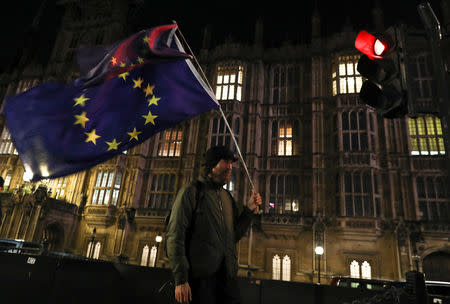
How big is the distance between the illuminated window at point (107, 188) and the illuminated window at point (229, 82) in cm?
1082

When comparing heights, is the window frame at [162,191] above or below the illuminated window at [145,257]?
above

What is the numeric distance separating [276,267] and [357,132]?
35.4 feet

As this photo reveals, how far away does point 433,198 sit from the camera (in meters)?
19.4

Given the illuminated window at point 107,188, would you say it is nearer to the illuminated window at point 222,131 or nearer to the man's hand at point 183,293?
the illuminated window at point 222,131

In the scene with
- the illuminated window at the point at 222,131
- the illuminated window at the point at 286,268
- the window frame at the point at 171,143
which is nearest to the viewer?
the illuminated window at the point at 286,268

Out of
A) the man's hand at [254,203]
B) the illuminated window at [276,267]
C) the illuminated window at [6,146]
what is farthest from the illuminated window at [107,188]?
the man's hand at [254,203]

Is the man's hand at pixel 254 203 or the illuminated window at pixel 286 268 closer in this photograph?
the man's hand at pixel 254 203

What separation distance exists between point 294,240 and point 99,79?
17.7 m

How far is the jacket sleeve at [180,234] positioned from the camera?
2.58 m

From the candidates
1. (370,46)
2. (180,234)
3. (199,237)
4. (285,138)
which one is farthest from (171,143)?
(180,234)

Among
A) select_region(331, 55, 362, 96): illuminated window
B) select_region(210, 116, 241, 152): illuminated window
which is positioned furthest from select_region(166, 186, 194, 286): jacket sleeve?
select_region(331, 55, 362, 96): illuminated window

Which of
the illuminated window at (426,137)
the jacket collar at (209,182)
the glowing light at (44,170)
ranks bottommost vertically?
the jacket collar at (209,182)

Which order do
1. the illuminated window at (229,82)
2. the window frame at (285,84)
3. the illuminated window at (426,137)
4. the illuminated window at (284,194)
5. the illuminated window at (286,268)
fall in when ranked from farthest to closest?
the illuminated window at (229,82) → the window frame at (285,84) → the illuminated window at (284,194) → the illuminated window at (426,137) → the illuminated window at (286,268)

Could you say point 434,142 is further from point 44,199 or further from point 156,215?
point 44,199
